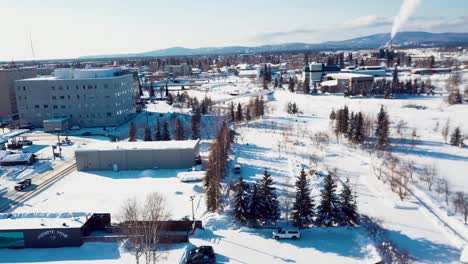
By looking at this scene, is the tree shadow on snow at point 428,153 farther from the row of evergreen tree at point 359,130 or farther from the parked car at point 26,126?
the parked car at point 26,126

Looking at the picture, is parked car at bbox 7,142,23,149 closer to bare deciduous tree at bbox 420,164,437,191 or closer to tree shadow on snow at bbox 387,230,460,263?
tree shadow on snow at bbox 387,230,460,263

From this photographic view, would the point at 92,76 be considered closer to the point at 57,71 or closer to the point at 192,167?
the point at 57,71

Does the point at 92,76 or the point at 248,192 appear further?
the point at 92,76

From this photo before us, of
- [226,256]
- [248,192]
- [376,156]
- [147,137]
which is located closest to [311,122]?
[376,156]

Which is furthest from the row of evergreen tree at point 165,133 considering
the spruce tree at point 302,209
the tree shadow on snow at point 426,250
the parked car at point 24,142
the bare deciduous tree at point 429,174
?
the tree shadow on snow at point 426,250

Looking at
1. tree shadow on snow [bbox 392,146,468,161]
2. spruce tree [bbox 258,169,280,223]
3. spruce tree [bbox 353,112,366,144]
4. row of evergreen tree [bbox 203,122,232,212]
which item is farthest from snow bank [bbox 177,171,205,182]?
tree shadow on snow [bbox 392,146,468,161]

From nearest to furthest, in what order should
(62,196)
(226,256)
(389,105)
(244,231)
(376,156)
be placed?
(226,256) → (244,231) → (62,196) → (376,156) → (389,105)

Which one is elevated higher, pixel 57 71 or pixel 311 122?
pixel 57 71
